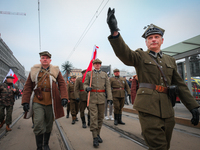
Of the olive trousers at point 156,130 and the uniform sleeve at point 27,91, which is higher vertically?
the uniform sleeve at point 27,91

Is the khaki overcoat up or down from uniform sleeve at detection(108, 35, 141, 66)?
down

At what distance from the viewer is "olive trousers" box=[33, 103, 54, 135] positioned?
288cm

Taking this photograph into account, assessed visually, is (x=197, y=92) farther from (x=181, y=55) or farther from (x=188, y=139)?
(x=188, y=139)

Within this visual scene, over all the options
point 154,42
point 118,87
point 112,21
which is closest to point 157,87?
point 154,42

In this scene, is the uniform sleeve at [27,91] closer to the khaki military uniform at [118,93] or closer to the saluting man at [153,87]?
the saluting man at [153,87]

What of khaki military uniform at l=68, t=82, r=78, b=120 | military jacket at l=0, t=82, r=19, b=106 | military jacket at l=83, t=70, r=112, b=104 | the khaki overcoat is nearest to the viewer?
the khaki overcoat

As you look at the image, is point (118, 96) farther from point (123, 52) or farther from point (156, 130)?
point (123, 52)

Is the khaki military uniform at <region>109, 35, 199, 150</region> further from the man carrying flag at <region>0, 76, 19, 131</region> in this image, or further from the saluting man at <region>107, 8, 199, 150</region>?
the man carrying flag at <region>0, 76, 19, 131</region>

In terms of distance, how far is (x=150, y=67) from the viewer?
205cm

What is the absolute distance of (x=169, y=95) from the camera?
2018mm

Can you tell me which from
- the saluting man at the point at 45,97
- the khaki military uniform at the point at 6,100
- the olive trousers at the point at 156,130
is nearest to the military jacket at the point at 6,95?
the khaki military uniform at the point at 6,100

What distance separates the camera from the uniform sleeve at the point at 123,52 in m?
1.66

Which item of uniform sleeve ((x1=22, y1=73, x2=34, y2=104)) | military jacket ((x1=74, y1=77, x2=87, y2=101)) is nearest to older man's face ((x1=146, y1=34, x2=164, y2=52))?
uniform sleeve ((x1=22, y1=73, x2=34, y2=104))

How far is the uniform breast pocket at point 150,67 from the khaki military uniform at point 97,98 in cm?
217
